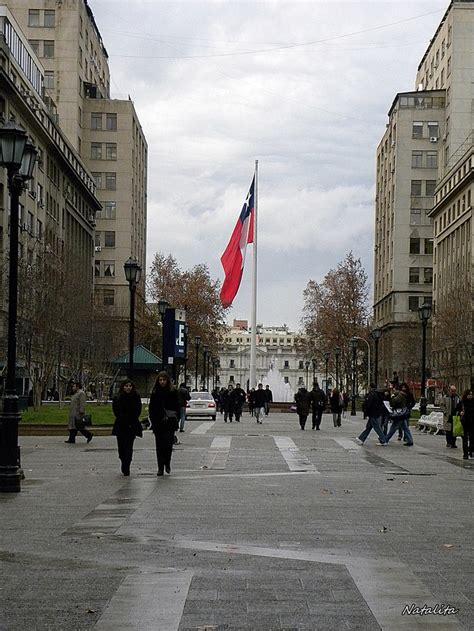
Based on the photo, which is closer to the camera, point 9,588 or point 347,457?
point 9,588

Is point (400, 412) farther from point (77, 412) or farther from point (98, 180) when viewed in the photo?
point (98, 180)

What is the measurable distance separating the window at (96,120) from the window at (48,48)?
401 inches

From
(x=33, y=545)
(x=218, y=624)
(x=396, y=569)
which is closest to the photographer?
(x=218, y=624)

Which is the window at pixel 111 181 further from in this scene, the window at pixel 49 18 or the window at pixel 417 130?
the window at pixel 417 130

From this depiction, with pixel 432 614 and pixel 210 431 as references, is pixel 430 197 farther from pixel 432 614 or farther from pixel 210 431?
pixel 432 614

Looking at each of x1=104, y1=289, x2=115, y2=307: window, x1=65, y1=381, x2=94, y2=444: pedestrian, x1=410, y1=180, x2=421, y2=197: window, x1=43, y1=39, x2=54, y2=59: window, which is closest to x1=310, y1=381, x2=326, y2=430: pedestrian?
x1=65, y1=381, x2=94, y2=444: pedestrian

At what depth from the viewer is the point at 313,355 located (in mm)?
99500

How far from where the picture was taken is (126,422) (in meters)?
18.4

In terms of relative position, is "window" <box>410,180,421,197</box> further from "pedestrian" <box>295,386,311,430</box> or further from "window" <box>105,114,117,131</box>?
"pedestrian" <box>295,386,311,430</box>

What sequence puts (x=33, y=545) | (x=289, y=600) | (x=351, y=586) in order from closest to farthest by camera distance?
(x=289, y=600) → (x=351, y=586) → (x=33, y=545)

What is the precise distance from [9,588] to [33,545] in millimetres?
2220

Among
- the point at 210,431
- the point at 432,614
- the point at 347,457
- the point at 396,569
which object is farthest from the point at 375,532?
the point at 210,431

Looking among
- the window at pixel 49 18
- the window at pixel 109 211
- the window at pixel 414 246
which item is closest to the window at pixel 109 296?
the window at pixel 109 211

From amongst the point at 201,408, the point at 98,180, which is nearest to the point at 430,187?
the point at 98,180
